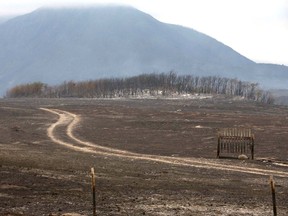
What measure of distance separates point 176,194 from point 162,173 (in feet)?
19.0

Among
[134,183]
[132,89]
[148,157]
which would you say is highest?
[132,89]

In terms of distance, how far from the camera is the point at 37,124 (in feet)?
202

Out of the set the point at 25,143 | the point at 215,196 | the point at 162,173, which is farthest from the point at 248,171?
the point at 25,143

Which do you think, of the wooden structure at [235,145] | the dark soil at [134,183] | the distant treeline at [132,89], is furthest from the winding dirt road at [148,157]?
the distant treeline at [132,89]

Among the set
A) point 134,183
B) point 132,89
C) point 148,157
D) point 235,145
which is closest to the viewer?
point 134,183

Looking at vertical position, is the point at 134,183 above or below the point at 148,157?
above

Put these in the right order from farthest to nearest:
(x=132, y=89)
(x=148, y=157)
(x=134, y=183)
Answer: (x=132, y=89) < (x=148, y=157) < (x=134, y=183)

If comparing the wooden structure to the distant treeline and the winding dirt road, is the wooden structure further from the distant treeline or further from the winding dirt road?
the distant treeline

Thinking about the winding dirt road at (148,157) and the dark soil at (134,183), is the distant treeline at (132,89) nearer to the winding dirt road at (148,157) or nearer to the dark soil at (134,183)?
the winding dirt road at (148,157)

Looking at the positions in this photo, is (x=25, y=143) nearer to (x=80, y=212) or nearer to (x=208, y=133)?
(x=208, y=133)

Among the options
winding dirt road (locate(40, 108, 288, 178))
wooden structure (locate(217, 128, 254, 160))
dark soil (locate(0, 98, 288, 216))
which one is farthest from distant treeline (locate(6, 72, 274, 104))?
dark soil (locate(0, 98, 288, 216))

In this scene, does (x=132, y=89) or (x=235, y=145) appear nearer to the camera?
(x=235, y=145)

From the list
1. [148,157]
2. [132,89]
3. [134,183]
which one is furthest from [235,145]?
[132,89]

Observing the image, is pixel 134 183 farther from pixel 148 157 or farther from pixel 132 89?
pixel 132 89
